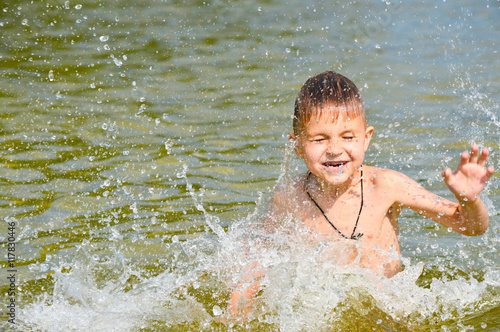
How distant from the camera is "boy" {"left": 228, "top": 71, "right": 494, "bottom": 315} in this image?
150 inches

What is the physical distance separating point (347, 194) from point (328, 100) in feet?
2.04

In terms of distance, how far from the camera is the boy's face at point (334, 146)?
3.81 meters

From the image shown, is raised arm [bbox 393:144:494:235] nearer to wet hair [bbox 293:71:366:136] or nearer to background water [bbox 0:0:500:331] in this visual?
background water [bbox 0:0:500:331]

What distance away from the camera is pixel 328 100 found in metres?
3.83

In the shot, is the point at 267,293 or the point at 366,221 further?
the point at 366,221

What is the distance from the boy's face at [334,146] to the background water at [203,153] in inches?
18.8

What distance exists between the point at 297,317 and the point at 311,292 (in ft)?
0.74

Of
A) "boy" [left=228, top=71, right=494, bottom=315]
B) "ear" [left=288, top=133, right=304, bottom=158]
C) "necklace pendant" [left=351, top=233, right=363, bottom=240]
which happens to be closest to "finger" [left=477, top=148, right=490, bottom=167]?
"boy" [left=228, top=71, right=494, bottom=315]

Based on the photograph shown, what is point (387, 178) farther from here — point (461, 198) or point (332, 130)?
point (461, 198)

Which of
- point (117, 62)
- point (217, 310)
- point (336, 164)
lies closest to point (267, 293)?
point (217, 310)

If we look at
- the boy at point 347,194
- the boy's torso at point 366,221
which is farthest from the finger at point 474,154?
the boy's torso at point 366,221

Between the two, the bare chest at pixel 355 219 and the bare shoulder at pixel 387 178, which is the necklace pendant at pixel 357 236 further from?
the bare shoulder at pixel 387 178

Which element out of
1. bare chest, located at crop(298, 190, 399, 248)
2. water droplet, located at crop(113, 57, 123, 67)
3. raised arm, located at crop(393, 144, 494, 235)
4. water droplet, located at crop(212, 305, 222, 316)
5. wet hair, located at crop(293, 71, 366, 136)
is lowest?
water droplet, located at crop(212, 305, 222, 316)

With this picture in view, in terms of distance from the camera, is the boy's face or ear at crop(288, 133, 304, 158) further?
ear at crop(288, 133, 304, 158)
